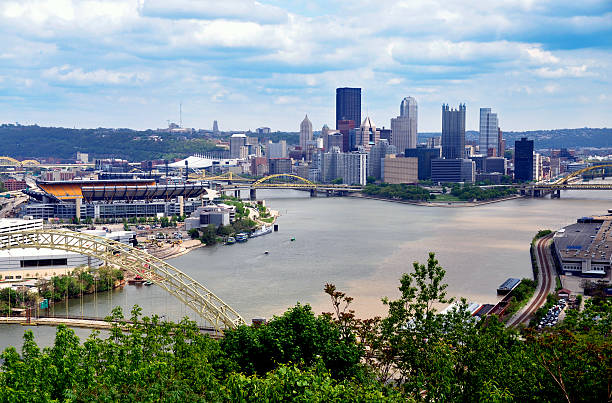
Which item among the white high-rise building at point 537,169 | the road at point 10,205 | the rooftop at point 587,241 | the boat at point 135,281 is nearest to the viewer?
the boat at point 135,281

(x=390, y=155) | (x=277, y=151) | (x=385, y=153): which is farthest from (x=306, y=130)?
(x=390, y=155)

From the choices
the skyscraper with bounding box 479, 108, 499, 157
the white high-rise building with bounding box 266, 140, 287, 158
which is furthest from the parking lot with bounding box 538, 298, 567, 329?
the white high-rise building with bounding box 266, 140, 287, 158

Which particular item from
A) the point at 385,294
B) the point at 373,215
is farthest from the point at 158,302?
the point at 373,215

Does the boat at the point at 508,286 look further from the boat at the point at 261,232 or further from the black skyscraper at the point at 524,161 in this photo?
the black skyscraper at the point at 524,161

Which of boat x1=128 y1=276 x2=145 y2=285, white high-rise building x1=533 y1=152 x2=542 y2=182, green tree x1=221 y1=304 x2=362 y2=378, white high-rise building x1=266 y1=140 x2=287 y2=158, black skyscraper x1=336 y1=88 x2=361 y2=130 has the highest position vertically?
black skyscraper x1=336 y1=88 x2=361 y2=130

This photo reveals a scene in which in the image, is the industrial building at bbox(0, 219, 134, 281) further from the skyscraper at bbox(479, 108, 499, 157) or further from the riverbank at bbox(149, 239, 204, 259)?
the skyscraper at bbox(479, 108, 499, 157)

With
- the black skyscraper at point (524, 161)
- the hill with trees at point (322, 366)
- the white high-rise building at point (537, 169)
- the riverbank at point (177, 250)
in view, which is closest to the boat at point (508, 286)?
the hill with trees at point (322, 366)
